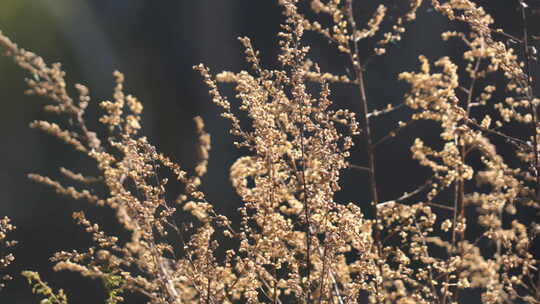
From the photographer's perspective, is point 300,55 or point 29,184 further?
point 29,184

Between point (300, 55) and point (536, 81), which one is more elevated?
point (536, 81)

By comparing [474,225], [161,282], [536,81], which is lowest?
[161,282]

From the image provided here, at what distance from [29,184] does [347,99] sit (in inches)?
81.3

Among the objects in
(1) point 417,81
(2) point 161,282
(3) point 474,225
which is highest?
(3) point 474,225

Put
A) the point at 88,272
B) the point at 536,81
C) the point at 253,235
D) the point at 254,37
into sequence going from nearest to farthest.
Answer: the point at 88,272 < the point at 253,235 < the point at 536,81 < the point at 254,37

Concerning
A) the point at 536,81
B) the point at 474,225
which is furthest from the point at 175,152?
the point at 536,81

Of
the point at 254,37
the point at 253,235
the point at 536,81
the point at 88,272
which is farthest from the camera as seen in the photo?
the point at 254,37

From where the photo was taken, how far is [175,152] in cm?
465

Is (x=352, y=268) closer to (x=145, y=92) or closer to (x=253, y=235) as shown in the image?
(x=253, y=235)

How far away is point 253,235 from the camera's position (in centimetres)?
184

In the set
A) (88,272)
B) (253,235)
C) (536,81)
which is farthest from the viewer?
(536,81)

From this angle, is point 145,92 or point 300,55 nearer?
point 300,55

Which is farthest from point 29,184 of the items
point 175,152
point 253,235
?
point 253,235

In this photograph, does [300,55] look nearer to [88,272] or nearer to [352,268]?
[352,268]
